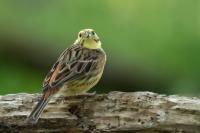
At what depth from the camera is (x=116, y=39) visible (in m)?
12.7

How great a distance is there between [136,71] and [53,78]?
4562mm

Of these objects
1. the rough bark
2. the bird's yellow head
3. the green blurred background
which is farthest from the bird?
the green blurred background

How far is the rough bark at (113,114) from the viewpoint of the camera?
288 inches

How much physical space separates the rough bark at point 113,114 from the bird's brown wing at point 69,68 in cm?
16

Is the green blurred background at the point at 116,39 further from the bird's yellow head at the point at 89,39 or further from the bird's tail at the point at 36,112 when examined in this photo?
the bird's tail at the point at 36,112

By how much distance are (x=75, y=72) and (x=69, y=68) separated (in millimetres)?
72

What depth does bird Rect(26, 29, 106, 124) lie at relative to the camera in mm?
7502

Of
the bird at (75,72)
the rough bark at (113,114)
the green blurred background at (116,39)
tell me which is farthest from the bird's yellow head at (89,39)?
the green blurred background at (116,39)

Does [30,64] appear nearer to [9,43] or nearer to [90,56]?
[9,43]

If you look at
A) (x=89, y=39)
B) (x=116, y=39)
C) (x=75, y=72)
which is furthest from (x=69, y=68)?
Result: (x=116, y=39)

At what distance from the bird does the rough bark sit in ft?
0.44

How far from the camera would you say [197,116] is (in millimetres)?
7316

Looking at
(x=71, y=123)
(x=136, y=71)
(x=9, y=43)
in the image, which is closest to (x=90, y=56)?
(x=71, y=123)

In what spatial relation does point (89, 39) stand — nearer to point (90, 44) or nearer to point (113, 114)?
point (90, 44)
